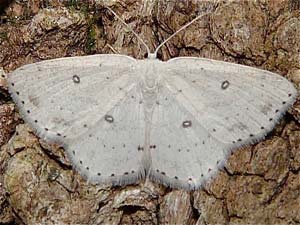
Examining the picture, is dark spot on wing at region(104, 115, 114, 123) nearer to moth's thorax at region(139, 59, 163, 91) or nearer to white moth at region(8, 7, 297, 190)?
white moth at region(8, 7, 297, 190)

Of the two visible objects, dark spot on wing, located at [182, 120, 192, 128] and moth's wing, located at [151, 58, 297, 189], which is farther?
dark spot on wing, located at [182, 120, 192, 128]

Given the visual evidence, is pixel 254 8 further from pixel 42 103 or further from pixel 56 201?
pixel 56 201

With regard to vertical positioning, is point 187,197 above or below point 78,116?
below

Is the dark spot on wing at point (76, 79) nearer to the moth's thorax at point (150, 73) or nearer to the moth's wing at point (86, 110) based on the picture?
the moth's wing at point (86, 110)

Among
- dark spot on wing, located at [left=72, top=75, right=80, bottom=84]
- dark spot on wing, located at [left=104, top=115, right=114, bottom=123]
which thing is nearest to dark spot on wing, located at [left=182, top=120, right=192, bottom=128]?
dark spot on wing, located at [left=104, top=115, right=114, bottom=123]

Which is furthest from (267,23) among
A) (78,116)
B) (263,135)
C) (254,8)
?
(78,116)

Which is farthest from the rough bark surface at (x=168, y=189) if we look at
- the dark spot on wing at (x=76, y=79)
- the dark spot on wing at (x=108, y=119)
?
the dark spot on wing at (x=108, y=119)
